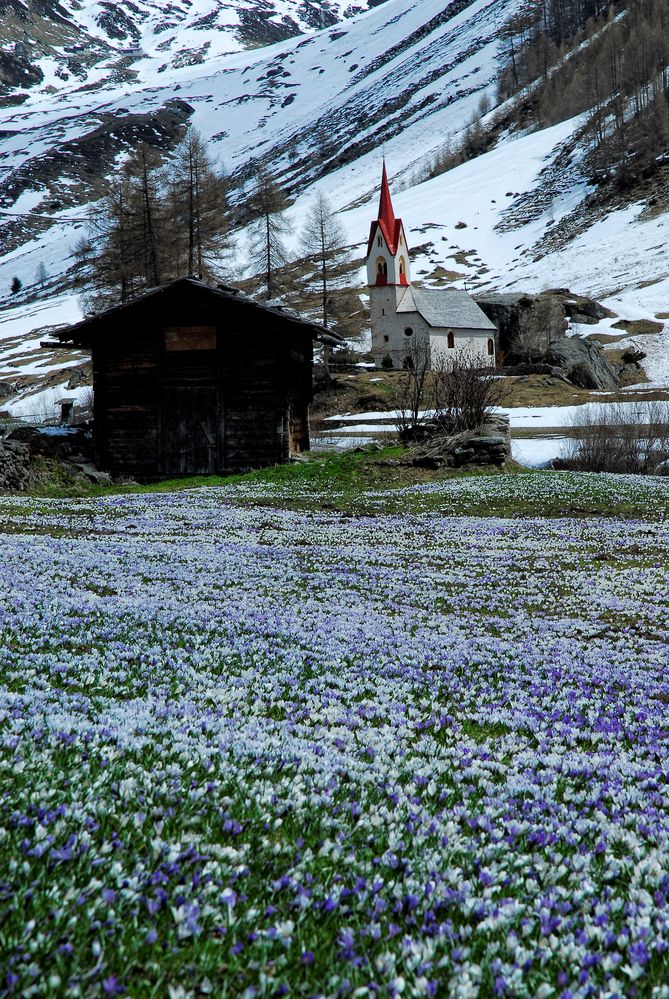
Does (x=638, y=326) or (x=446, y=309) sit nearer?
(x=638, y=326)

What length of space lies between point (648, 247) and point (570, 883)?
123 metres

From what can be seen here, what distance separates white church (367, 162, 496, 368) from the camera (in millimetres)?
91500

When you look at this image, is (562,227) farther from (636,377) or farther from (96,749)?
(96,749)

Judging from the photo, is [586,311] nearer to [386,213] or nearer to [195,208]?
[386,213]

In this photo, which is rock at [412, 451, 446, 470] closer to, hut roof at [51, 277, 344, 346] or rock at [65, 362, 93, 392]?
hut roof at [51, 277, 344, 346]

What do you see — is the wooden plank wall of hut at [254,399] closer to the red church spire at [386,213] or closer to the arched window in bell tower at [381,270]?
the arched window in bell tower at [381,270]

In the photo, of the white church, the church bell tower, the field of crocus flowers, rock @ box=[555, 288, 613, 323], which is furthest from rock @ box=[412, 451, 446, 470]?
the church bell tower

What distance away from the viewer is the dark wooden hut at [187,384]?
29594mm

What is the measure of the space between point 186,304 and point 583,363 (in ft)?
154

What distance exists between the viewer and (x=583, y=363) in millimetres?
65750

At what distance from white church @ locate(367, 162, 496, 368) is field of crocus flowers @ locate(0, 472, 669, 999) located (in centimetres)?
7994

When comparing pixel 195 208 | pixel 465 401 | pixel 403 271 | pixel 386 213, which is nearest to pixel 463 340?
pixel 403 271

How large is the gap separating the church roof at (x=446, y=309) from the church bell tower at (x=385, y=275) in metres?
1.95

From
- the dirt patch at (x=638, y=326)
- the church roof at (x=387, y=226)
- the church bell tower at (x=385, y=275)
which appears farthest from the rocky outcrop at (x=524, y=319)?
the church roof at (x=387, y=226)
